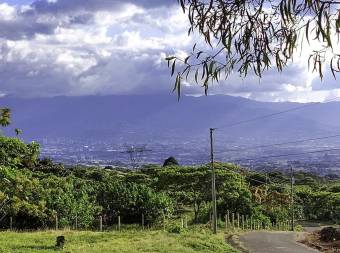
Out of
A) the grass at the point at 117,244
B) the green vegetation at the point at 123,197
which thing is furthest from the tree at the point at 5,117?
the grass at the point at 117,244

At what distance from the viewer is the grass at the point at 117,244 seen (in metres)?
18.8

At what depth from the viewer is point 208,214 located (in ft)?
153

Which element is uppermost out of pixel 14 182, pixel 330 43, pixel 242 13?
pixel 242 13

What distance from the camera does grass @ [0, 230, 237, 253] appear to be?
18797 millimetres

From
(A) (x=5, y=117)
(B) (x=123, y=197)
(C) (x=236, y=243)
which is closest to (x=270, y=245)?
(C) (x=236, y=243)

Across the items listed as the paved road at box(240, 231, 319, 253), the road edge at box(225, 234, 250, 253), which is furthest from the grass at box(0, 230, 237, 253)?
the paved road at box(240, 231, 319, 253)

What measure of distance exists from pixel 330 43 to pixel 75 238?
19.4 meters

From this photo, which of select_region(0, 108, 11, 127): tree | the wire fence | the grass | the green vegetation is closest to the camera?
select_region(0, 108, 11, 127): tree

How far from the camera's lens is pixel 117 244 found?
21.2 meters

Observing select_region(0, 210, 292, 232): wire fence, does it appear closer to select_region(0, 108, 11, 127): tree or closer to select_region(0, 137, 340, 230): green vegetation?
select_region(0, 137, 340, 230): green vegetation

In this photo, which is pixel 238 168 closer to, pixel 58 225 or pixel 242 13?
pixel 58 225

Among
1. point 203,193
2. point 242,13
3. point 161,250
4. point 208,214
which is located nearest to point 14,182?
point 161,250

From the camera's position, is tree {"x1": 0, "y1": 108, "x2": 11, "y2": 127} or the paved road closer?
tree {"x1": 0, "y1": 108, "x2": 11, "y2": 127}

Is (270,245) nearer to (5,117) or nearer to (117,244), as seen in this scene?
(117,244)
